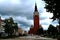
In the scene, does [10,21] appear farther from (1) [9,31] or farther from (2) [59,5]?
(2) [59,5]

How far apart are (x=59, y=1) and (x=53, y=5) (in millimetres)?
1928

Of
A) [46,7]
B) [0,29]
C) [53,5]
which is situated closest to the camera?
[53,5]

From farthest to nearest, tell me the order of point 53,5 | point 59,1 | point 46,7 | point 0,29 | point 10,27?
point 0,29, point 10,27, point 46,7, point 53,5, point 59,1

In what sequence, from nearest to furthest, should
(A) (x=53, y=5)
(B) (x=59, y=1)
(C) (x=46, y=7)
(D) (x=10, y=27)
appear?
1. (B) (x=59, y=1)
2. (A) (x=53, y=5)
3. (C) (x=46, y=7)
4. (D) (x=10, y=27)

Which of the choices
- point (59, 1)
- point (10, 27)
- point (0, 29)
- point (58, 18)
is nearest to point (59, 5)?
point (59, 1)

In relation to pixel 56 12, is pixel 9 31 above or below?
below

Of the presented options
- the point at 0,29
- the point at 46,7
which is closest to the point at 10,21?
the point at 0,29

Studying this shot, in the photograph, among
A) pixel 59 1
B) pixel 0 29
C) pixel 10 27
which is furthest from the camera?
pixel 0 29

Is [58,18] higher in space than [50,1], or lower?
lower

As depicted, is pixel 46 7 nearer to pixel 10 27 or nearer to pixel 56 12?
pixel 56 12

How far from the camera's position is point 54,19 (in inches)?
1026

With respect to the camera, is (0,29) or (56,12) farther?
(0,29)

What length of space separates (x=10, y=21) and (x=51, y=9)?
84322 millimetres

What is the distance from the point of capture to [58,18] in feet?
84.8
